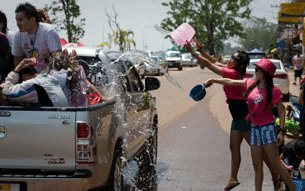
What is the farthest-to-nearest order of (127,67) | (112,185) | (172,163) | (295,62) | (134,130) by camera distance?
(295,62)
(172,163)
(127,67)
(134,130)
(112,185)

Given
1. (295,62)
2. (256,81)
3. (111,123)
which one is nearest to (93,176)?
(111,123)

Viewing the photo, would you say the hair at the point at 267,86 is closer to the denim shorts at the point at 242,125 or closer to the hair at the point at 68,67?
the denim shorts at the point at 242,125

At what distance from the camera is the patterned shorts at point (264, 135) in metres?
6.77

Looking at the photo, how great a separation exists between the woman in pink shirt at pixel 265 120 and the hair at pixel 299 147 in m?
0.22

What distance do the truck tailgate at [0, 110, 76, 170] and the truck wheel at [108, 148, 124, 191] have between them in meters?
0.89

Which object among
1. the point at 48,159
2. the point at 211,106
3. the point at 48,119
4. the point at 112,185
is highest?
the point at 48,119

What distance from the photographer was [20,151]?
5254 millimetres

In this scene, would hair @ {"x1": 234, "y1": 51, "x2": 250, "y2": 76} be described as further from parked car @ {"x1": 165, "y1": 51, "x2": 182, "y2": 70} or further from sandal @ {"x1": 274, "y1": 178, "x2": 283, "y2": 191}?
parked car @ {"x1": 165, "y1": 51, "x2": 182, "y2": 70}

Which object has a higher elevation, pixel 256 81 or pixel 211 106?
pixel 256 81

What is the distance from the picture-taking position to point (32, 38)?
732cm

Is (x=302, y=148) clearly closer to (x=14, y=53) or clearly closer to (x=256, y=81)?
(x=256, y=81)

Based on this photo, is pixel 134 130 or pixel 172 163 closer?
pixel 134 130

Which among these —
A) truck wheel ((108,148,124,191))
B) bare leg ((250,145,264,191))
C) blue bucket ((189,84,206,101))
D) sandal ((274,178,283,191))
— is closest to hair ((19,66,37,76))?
truck wheel ((108,148,124,191))

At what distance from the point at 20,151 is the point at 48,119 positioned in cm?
42
